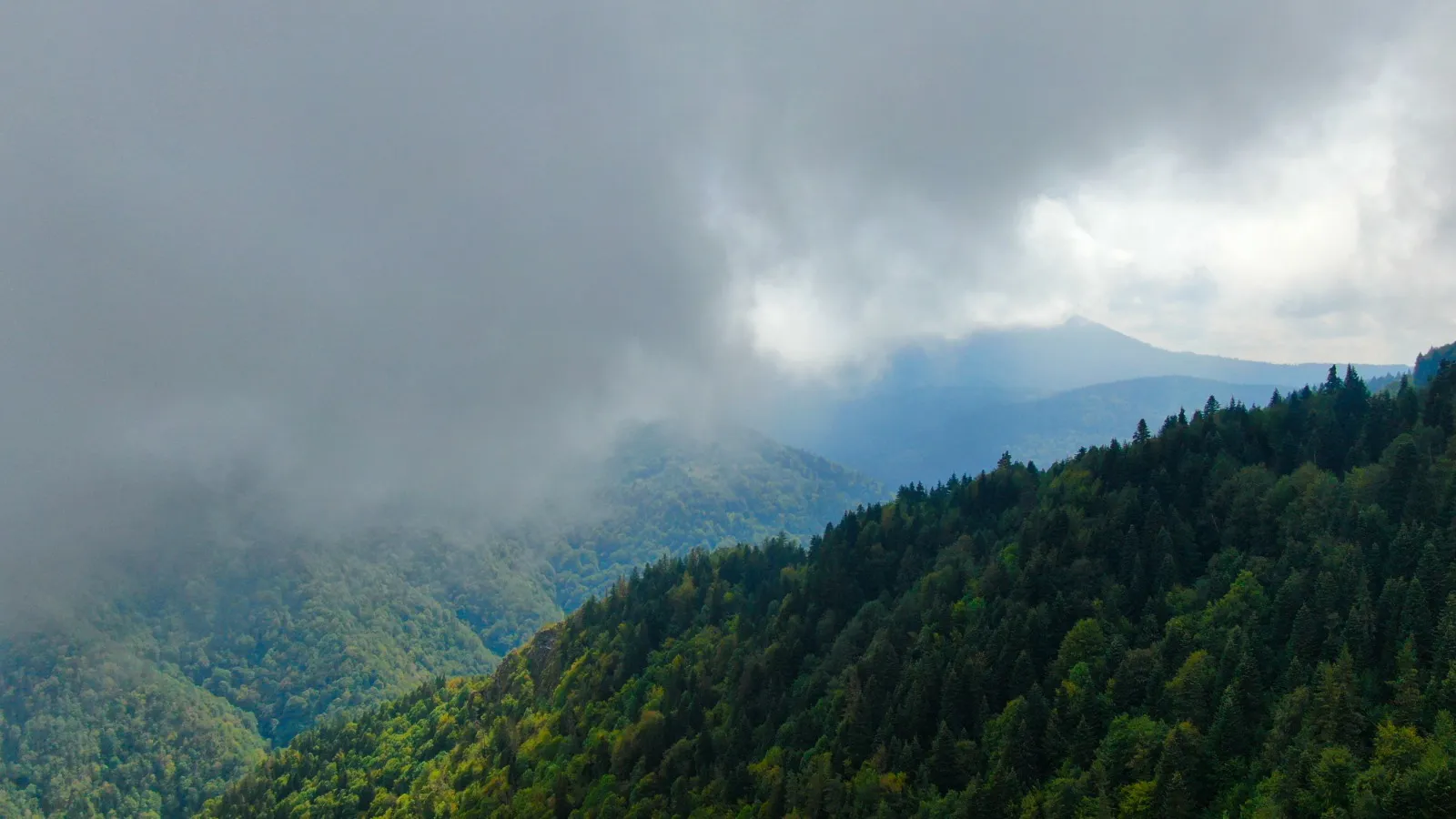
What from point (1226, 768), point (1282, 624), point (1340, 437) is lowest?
point (1226, 768)

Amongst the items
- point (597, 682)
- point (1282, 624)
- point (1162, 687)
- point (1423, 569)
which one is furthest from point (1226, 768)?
point (597, 682)

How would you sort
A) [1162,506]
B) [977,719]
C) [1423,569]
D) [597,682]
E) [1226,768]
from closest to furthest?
[1226,768] < [1423,569] < [977,719] < [1162,506] < [597,682]

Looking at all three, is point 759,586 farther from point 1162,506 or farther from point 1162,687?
point 1162,687

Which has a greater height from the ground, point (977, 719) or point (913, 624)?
point (913, 624)

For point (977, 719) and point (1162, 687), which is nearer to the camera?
point (1162, 687)

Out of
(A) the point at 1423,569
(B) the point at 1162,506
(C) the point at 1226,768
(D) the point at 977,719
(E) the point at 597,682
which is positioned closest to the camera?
(C) the point at 1226,768

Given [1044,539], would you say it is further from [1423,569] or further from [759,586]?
[759,586]
